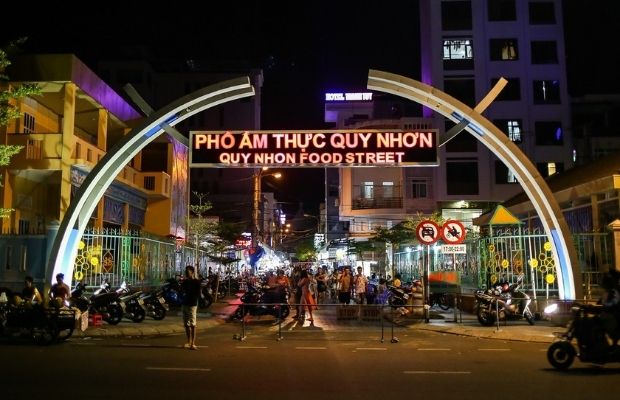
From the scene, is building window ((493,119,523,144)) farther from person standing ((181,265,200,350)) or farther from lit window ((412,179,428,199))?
person standing ((181,265,200,350))

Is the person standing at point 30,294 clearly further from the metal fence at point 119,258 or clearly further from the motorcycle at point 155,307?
the motorcycle at point 155,307

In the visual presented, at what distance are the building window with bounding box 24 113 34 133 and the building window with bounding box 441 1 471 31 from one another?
111ft

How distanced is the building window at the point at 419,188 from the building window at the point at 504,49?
11.3m

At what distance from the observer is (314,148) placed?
51.5ft

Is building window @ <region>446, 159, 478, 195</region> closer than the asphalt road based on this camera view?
No

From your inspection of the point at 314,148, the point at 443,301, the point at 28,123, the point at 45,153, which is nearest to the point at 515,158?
the point at 314,148

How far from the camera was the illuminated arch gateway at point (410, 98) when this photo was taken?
15.4 metres

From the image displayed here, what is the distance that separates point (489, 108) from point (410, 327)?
105ft

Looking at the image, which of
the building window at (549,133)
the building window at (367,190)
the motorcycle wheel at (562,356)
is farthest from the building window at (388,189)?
the motorcycle wheel at (562,356)

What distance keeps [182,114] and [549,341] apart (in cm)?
1109

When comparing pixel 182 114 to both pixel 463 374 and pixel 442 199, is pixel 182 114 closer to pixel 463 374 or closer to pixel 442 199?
pixel 463 374

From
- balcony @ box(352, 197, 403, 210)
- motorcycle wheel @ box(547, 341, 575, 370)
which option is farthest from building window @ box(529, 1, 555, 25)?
motorcycle wheel @ box(547, 341, 575, 370)

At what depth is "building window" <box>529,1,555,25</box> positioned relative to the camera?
47.0 m

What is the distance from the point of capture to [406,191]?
151ft
